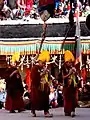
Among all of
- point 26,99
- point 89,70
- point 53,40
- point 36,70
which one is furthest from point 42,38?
point 36,70

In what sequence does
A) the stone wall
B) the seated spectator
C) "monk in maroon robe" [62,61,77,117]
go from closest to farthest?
1. "monk in maroon robe" [62,61,77,117]
2. the stone wall
3. the seated spectator

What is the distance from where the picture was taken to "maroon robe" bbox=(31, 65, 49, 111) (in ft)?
54.6

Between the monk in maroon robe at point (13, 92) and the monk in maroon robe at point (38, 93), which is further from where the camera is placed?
the monk in maroon robe at point (13, 92)

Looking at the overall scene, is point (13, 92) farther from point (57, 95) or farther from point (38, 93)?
point (57, 95)

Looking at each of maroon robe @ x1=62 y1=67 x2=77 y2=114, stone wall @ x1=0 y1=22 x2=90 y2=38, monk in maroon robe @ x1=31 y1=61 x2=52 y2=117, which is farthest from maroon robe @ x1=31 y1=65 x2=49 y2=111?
stone wall @ x1=0 y1=22 x2=90 y2=38

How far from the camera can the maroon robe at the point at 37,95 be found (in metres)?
16.7

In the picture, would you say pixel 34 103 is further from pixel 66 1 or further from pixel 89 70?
pixel 66 1

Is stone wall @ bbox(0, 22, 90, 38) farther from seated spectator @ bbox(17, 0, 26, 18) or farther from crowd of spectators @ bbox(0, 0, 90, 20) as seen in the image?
seated spectator @ bbox(17, 0, 26, 18)

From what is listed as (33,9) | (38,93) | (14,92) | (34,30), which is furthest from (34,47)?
(38,93)

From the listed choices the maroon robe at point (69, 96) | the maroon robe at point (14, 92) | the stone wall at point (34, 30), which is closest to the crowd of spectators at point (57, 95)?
the stone wall at point (34, 30)

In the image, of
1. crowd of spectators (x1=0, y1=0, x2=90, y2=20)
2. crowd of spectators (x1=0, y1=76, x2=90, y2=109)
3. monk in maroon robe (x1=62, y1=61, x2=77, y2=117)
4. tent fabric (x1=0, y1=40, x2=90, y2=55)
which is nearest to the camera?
monk in maroon robe (x1=62, y1=61, x2=77, y2=117)

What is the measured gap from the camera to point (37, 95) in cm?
1675

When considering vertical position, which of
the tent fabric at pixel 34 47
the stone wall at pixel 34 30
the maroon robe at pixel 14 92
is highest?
the stone wall at pixel 34 30

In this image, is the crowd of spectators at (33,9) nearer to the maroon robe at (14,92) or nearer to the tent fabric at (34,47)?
the tent fabric at (34,47)
